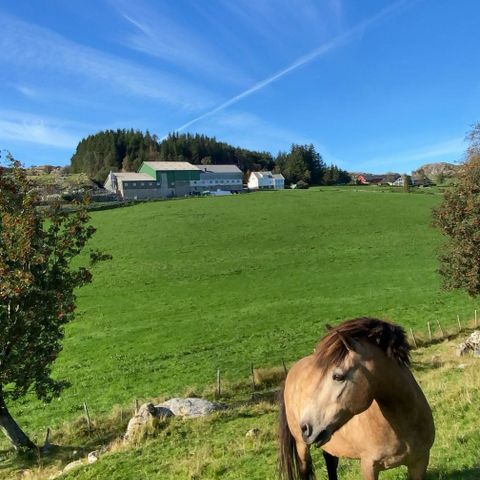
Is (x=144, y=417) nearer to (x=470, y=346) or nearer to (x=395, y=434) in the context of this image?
(x=395, y=434)

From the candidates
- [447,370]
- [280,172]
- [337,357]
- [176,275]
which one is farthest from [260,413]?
[280,172]

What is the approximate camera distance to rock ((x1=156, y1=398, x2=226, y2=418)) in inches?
610

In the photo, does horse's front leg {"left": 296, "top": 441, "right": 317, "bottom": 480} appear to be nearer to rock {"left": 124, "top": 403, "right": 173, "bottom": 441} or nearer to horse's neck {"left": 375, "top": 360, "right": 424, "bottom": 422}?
horse's neck {"left": 375, "top": 360, "right": 424, "bottom": 422}

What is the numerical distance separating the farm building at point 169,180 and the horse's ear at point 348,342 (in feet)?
389

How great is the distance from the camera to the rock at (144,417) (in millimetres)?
13820

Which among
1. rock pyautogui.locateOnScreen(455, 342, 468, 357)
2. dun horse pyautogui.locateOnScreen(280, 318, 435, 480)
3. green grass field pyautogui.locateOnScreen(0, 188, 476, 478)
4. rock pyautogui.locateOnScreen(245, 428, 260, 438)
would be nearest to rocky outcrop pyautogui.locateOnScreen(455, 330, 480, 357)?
rock pyautogui.locateOnScreen(455, 342, 468, 357)

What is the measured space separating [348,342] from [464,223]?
2072cm

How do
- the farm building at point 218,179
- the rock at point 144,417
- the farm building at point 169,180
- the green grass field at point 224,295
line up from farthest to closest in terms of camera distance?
the farm building at point 218,179 < the farm building at point 169,180 < the green grass field at point 224,295 < the rock at point 144,417

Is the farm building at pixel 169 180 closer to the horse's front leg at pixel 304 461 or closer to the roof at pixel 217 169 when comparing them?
the roof at pixel 217 169

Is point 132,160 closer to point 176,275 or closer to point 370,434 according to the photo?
point 176,275

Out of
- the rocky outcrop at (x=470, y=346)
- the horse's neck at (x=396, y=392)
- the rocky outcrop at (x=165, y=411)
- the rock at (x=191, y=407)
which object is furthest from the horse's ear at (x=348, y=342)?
the rocky outcrop at (x=470, y=346)

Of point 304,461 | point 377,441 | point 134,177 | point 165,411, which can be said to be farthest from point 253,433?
point 134,177

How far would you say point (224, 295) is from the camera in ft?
130

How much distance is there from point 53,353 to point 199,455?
24.8 feet
